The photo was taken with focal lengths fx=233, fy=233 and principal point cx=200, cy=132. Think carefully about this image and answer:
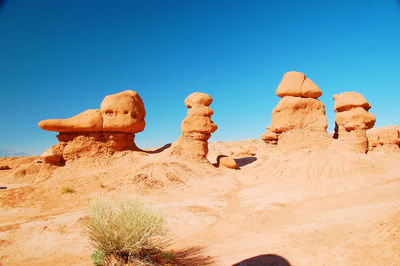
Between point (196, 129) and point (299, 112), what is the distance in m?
5.56

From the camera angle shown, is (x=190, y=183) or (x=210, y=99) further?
(x=210, y=99)

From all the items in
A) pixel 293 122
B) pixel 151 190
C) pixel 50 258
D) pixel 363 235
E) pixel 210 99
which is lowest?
pixel 50 258

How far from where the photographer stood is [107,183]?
9359 mm

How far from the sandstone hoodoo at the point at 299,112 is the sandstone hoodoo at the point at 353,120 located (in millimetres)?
2115

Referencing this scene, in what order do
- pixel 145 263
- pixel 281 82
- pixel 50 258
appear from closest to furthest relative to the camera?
pixel 145 263 < pixel 50 258 < pixel 281 82

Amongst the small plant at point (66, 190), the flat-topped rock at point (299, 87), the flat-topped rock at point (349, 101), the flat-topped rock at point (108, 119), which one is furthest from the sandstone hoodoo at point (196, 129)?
the flat-topped rock at point (349, 101)

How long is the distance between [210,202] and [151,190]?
2626 millimetres

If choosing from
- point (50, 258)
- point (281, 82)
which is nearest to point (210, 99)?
point (281, 82)

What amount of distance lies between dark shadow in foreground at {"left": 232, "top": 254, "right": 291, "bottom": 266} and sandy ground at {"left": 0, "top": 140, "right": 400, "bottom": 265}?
65 mm

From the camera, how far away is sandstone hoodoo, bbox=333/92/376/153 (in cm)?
1306

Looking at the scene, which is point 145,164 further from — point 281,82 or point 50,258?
point 281,82

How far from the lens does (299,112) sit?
39.4 ft

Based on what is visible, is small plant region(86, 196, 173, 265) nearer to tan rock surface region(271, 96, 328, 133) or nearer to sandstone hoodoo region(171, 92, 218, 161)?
sandstone hoodoo region(171, 92, 218, 161)

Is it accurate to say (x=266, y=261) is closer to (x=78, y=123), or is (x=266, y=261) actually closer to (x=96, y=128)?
(x=96, y=128)
